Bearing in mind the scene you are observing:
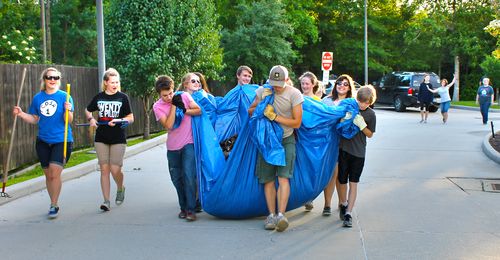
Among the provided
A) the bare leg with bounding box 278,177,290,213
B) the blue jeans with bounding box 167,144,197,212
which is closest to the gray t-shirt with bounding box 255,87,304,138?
the bare leg with bounding box 278,177,290,213

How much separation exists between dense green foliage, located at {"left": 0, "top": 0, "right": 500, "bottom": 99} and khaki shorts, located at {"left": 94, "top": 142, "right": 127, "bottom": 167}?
757 centimetres

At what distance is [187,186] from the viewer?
20.9 ft

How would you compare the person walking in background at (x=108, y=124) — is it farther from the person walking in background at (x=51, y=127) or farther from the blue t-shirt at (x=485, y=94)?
the blue t-shirt at (x=485, y=94)

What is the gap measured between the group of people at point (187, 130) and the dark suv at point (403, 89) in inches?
746

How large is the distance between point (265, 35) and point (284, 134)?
22489 mm

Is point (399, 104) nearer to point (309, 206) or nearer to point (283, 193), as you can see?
point (309, 206)

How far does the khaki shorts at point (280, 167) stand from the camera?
587cm

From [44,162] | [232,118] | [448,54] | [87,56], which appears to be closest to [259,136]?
[232,118]

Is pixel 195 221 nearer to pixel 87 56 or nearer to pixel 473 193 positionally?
pixel 473 193

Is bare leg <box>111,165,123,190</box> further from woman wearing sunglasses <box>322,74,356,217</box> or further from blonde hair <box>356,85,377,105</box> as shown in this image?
blonde hair <box>356,85,377,105</box>

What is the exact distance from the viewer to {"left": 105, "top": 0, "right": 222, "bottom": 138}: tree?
1416 cm

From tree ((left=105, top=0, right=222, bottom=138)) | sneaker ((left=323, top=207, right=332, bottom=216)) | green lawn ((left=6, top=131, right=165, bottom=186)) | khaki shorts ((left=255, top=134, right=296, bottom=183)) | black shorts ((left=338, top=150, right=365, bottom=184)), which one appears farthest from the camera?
tree ((left=105, top=0, right=222, bottom=138))

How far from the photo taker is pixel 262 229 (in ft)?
19.5

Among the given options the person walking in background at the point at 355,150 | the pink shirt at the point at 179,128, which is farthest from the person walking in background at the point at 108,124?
the person walking in background at the point at 355,150
